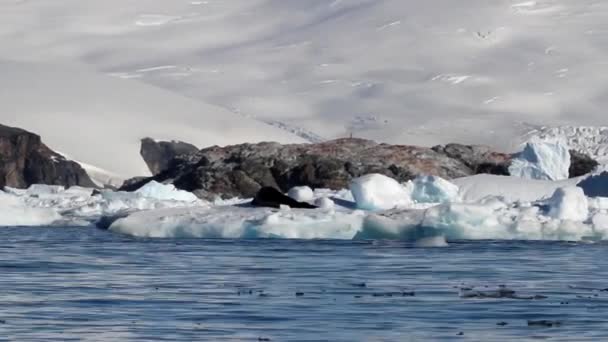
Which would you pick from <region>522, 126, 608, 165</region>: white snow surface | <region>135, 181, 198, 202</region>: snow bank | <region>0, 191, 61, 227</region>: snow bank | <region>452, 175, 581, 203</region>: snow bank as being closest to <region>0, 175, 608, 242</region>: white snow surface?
<region>452, 175, 581, 203</region>: snow bank

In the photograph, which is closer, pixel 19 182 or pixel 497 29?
pixel 19 182

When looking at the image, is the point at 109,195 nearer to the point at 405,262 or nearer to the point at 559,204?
the point at 559,204

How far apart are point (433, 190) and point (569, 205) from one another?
22.6 ft

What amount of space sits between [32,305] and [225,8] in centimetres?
12158

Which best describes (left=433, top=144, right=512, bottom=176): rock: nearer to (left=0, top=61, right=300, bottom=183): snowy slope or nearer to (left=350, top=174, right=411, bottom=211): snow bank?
(left=350, top=174, right=411, bottom=211): snow bank

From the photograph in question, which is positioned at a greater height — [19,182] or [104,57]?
[104,57]

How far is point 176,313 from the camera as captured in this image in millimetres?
17219

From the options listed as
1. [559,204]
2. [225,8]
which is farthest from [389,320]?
[225,8]

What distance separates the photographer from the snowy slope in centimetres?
9719

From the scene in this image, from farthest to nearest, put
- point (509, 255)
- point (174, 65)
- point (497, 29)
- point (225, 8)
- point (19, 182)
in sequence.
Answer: point (225, 8)
point (174, 65)
point (497, 29)
point (19, 182)
point (509, 255)

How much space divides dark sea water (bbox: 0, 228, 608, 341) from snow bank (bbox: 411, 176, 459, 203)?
20.4 ft

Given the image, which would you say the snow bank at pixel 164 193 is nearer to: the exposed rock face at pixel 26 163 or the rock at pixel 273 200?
the rock at pixel 273 200

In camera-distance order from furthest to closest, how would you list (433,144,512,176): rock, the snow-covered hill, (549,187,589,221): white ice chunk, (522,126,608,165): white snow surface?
the snow-covered hill < (522,126,608,165): white snow surface < (433,144,512,176): rock < (549,187,589,221): white ice chunk

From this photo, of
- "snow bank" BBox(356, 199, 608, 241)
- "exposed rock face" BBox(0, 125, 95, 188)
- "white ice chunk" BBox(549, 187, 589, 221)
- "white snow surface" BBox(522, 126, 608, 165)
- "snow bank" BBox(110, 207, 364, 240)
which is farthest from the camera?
"white snow surface" BBox(522, 126, 608, 165)
